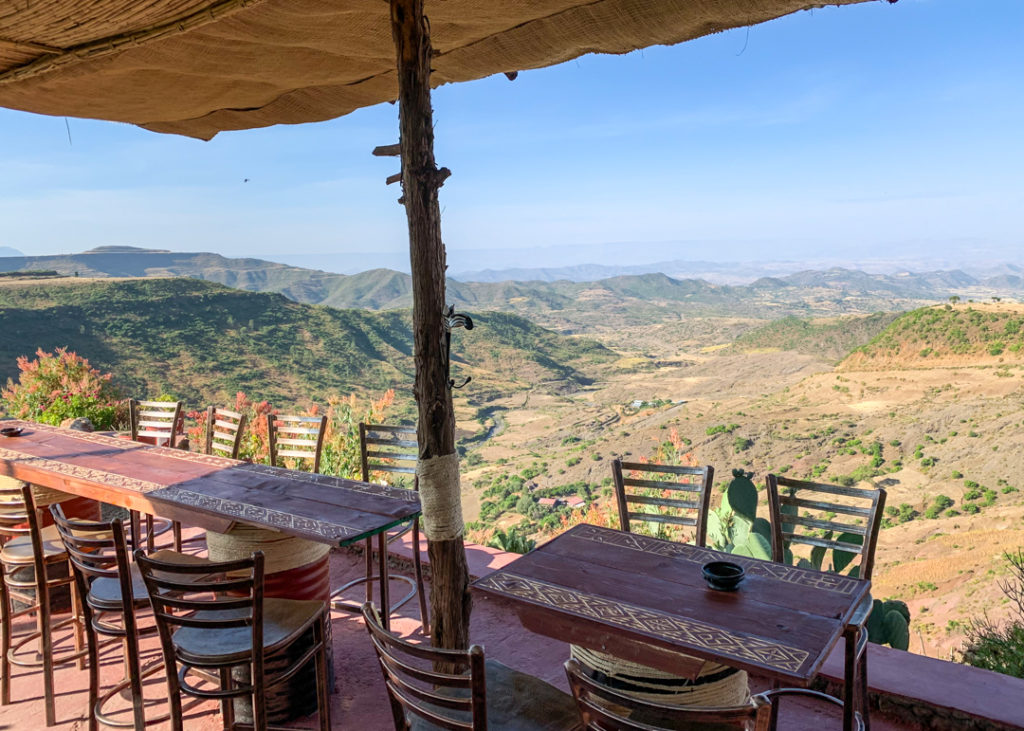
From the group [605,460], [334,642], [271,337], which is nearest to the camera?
[334,642]

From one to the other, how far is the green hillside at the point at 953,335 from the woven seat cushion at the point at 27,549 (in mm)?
25711

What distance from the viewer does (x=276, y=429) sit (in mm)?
3398

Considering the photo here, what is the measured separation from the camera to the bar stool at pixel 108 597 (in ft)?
6.14

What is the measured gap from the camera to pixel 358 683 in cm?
252

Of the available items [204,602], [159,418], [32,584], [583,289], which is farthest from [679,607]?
[583,289]

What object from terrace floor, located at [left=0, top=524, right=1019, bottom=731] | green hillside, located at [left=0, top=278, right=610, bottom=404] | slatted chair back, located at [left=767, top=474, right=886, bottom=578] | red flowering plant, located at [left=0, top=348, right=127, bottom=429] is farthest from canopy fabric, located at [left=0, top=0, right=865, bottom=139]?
green hillside, located at [left=0, top=278, right=610, bottom=404]

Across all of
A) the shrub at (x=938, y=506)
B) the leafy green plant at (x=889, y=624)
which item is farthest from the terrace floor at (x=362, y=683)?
the shrub at (x=938, y=506)

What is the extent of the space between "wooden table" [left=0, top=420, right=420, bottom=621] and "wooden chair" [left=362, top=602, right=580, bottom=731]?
0.53m

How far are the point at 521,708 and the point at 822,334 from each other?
35679mm

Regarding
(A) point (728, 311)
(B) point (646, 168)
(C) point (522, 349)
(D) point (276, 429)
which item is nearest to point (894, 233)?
(B) point (646, 168)

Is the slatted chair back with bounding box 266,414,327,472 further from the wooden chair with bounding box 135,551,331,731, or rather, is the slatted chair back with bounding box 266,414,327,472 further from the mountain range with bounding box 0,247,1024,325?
the mountain range with bounding box 0,247,1024,325

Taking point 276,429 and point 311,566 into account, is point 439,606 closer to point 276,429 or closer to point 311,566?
point 311,566

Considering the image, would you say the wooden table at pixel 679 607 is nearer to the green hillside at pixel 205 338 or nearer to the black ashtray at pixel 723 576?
the black ashtray at pixel 723 576

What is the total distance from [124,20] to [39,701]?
2.34 meters
